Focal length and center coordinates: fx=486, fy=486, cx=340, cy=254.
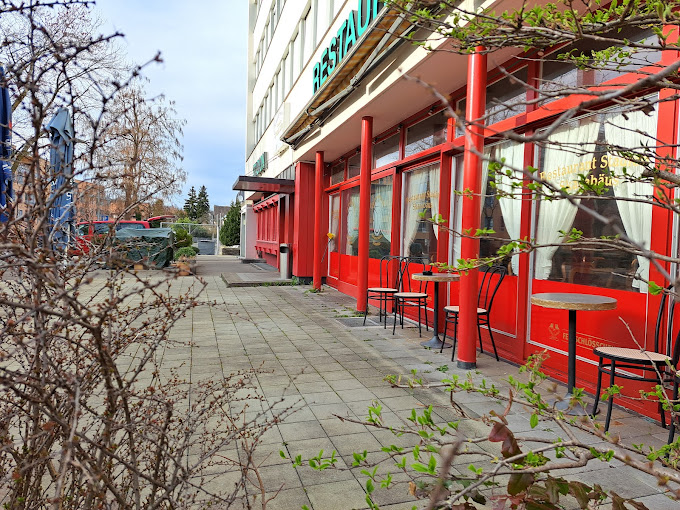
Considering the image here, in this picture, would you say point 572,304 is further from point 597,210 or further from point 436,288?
point 436,288

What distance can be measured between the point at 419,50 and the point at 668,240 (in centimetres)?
315

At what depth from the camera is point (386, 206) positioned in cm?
857

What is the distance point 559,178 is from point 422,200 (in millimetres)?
2744

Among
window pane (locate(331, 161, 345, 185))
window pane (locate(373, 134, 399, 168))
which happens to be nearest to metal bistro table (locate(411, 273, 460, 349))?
window pane (locate(373, 134, 399, 168))

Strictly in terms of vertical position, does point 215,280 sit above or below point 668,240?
below

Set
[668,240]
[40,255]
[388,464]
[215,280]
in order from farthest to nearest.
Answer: [215,280]
[668,240]
[388,464]
[40,255]

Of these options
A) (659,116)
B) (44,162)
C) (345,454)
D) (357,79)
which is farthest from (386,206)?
(44,162)

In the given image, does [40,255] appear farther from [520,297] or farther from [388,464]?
[520,297]

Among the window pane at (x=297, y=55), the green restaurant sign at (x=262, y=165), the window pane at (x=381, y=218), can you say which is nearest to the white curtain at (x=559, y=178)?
the window pane at (x=381, y=218)

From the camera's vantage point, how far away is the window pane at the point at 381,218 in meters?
8.45

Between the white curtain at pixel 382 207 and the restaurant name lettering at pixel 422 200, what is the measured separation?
743 millimetres

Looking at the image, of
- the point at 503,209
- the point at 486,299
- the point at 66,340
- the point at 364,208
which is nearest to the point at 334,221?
the point at 364,208

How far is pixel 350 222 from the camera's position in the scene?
34.2 feet

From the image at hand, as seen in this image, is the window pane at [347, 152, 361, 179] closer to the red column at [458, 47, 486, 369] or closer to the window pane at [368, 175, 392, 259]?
the window pane at [368, 175, 392, 259]
